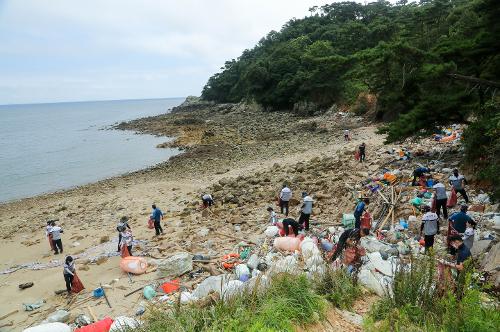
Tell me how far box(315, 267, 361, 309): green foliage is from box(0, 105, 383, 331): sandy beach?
4.25 metres

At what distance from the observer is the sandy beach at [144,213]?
32.8 ft

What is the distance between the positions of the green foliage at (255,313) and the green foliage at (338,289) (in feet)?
1.22

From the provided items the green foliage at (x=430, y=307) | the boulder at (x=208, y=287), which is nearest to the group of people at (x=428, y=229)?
the green foliage at (x=430, y=307)

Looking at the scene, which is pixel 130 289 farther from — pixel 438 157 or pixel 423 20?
pixel 423 20

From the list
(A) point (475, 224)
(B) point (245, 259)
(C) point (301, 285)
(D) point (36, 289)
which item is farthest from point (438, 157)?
(D) point (36, 289)

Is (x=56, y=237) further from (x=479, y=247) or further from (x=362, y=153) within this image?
(x=362, y=153)

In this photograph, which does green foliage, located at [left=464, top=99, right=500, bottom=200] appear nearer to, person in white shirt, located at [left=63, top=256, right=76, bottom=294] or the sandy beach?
the sandy beach

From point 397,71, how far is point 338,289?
678 inches

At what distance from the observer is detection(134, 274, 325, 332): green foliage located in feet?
14.6

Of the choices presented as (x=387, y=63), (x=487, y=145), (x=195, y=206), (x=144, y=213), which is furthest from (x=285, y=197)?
(x=387, y=63)

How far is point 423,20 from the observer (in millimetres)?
39281

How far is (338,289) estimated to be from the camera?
5605 mm

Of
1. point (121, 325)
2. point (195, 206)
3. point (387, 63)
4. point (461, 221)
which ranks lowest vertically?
point (195, 206)

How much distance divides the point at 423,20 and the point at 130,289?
41945mm
